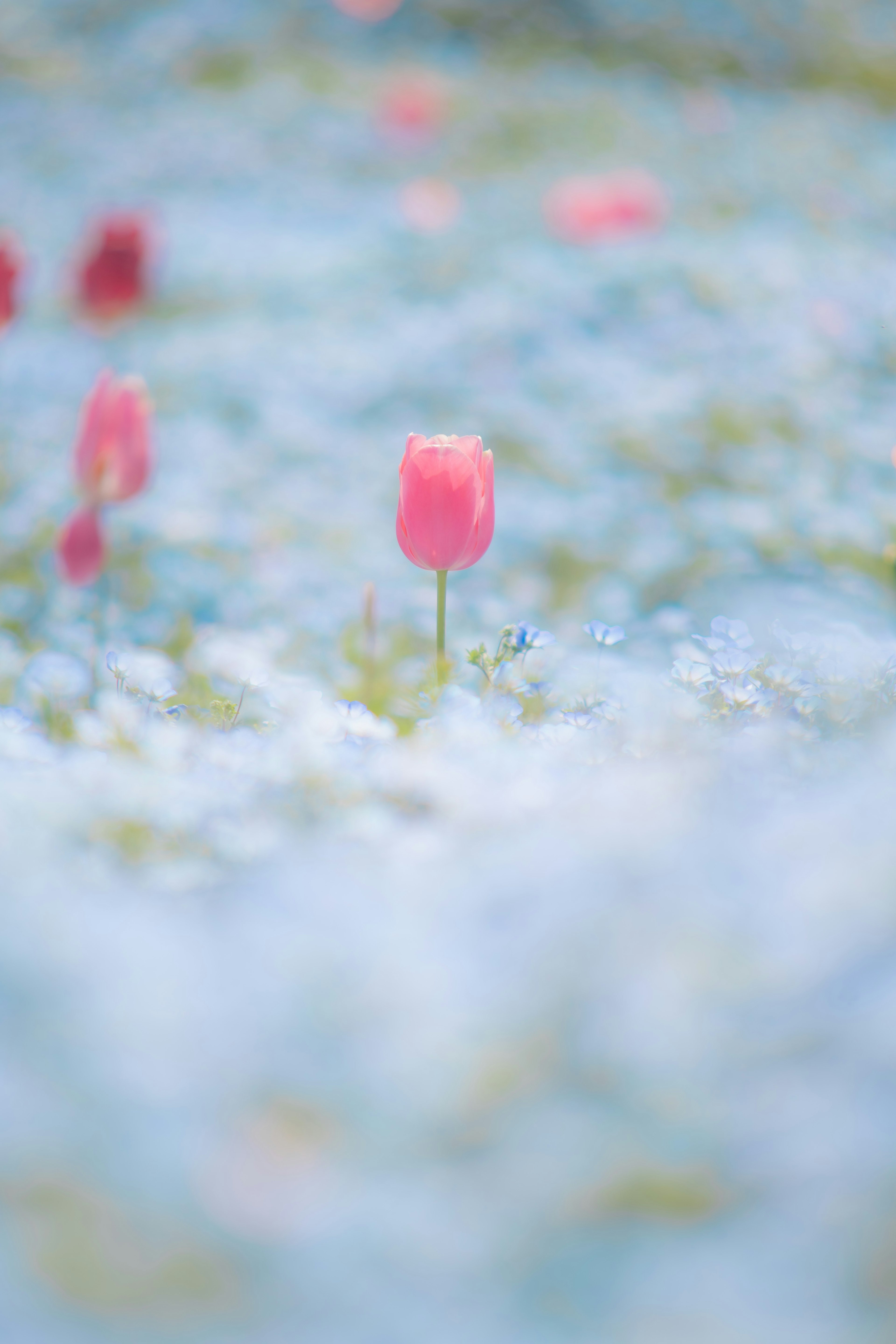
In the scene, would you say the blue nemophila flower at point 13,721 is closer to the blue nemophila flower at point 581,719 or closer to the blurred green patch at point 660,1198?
the blue nemophila flower at point 581,719

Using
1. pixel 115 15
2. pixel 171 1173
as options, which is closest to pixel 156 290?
pixel 115 15

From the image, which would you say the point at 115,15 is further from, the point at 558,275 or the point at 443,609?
the point at 443,609

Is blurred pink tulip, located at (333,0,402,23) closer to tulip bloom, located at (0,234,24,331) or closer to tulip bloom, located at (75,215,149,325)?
tulip bloom, located at (75,215,149,325)

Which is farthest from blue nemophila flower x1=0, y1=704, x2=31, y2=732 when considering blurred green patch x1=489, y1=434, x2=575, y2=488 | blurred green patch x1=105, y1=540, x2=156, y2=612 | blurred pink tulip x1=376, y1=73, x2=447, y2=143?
blurred pink tulip x1=376, y1=73, x2=447, y2=143

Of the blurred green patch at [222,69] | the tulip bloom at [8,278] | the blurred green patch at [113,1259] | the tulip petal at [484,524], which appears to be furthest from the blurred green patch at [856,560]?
the blurred green patch at [222,69]

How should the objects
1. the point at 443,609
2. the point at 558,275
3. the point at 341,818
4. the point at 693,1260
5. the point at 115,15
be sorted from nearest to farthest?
the point at 693,1260
the point at 341,818
the point at 443,609
the point at 558,275
the point at 115,15

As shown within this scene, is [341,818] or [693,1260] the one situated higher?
[341,818]
